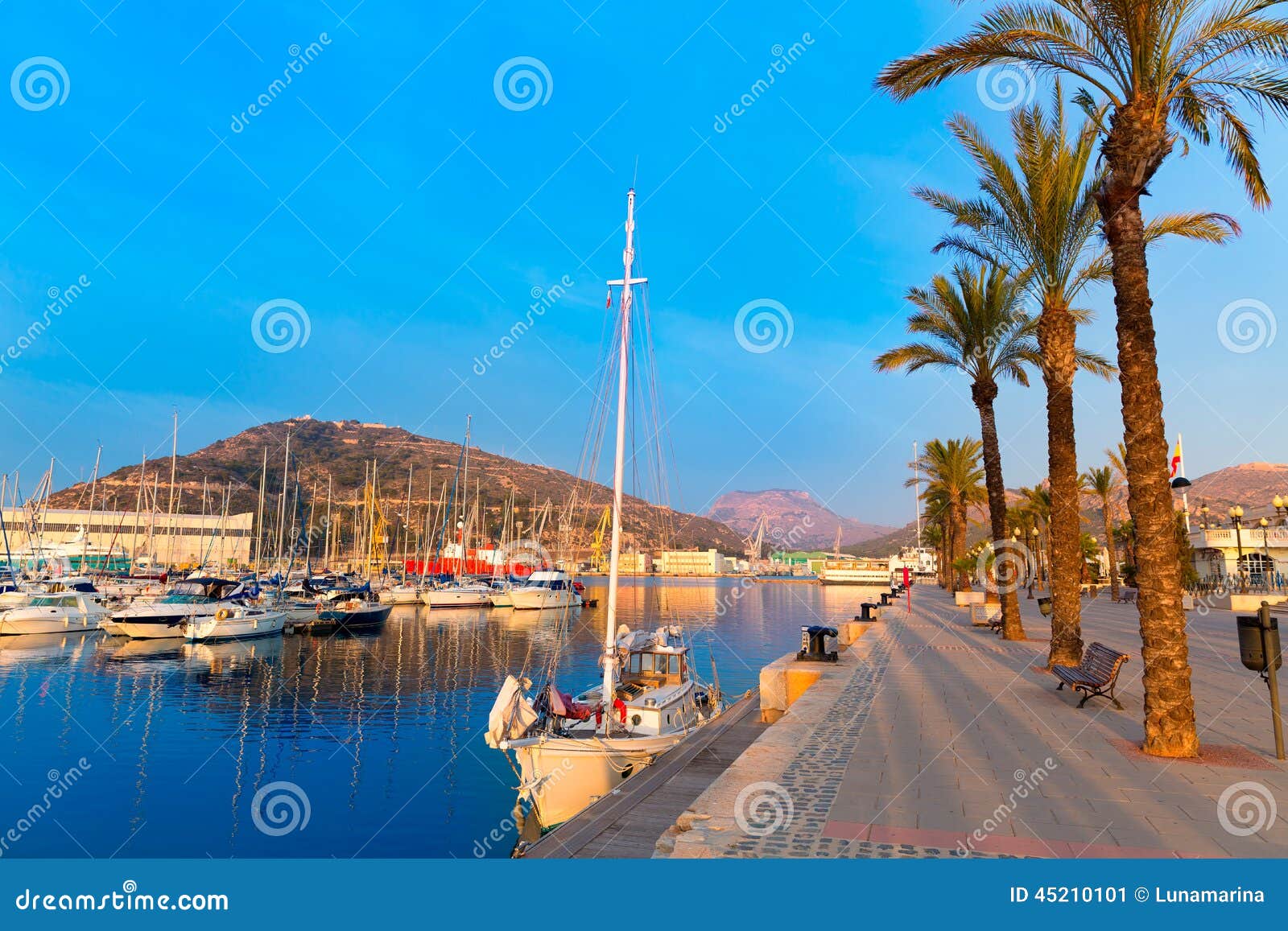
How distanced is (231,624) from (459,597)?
2391cm

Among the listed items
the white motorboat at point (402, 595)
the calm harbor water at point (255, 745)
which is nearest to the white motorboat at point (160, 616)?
the calm harbor water at point (255, 745)

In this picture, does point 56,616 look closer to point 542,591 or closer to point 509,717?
point 542,591

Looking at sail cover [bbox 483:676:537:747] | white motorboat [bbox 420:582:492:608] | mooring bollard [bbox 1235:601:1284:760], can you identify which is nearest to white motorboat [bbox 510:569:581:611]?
white motorboat [bbox 420:582:492:608]

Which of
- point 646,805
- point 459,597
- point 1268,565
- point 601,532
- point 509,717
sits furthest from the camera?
point 459,597

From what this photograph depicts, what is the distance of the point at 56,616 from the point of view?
40.4 m

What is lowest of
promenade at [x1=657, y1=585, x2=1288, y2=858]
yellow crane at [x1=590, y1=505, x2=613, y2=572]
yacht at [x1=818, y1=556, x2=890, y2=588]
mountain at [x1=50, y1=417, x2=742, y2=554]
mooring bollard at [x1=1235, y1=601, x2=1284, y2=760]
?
yacht at [x1=818, y1=556, x2=890, y2=588]

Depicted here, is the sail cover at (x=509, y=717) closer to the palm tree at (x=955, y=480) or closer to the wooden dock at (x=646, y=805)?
the wooden dock at (x=646, y=805)

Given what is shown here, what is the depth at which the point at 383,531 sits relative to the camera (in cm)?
7025

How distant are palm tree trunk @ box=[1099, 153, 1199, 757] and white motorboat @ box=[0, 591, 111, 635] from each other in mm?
48904

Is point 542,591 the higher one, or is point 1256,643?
point 1256,643

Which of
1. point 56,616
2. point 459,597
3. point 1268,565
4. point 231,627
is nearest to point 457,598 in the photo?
point 459,597

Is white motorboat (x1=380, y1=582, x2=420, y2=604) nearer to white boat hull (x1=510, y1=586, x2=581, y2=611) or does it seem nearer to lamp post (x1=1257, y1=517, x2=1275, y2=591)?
white boat hull (x1=510, y1=586, x2=581, y2=611)

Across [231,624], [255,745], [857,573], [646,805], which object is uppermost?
[646,805]

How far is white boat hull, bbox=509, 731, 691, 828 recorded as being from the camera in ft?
40.8
